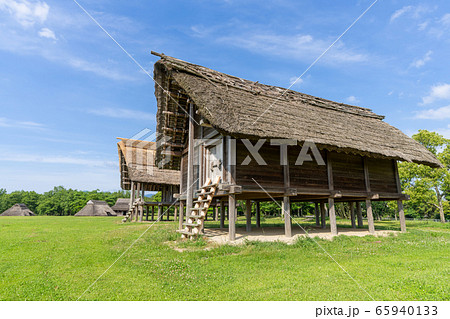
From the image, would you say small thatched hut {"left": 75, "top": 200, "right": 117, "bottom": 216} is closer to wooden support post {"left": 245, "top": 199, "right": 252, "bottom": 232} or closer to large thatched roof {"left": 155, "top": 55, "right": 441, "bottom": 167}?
large thatched roof {"left": 155, "top": 55, "right": 441, "bottom": 167}

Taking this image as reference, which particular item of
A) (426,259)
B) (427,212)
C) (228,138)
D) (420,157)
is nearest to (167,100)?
(228,138)

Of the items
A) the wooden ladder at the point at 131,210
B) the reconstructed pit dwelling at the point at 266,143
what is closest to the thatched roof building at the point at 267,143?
the reconstructed pit dwelling at the point at 266,143

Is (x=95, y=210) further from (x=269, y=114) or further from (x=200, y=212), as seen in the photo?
(x=269, y=114)

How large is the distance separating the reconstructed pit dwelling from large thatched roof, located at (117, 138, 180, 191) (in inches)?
335

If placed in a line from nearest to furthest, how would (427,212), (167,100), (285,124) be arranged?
(285,124)
(167,100)
(427,212)

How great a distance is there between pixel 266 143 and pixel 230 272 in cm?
499

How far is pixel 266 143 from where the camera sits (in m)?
8.44

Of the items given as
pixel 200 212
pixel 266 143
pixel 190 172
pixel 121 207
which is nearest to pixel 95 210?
pixel 121 207

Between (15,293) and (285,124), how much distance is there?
286 inches

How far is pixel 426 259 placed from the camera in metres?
5.28

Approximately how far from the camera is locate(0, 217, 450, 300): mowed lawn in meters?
3.27

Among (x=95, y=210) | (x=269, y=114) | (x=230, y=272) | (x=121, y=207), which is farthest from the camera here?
(x=121, y=207)

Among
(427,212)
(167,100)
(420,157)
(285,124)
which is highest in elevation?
(167,100)
